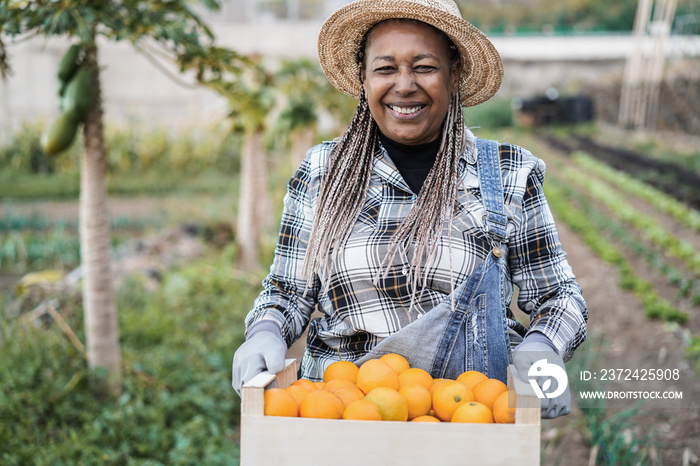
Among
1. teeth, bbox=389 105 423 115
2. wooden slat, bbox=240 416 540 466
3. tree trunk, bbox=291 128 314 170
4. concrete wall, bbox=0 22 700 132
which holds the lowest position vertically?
wooden slat, bbox=240 416 540 466

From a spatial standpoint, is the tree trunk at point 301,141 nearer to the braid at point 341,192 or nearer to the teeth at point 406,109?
the braid at point 341,192

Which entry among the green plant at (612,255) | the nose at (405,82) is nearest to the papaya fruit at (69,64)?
the nose at (405,82)

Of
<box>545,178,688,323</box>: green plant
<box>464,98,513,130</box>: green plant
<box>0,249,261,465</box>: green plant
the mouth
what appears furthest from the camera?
<box>464,98,513,130</box>: green plant

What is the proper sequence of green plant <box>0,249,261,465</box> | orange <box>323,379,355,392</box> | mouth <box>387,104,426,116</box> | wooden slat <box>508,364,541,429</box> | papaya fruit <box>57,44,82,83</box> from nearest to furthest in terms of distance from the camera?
1. wooden slat <box>508,364,541,429</box>
2. orange <box>323,379,355,392</box>
3. mouth <box>387,104,426,116</box>
4. green plant <box>0,249,261,465</box>
5. papaya fruit <box>57,44,82,83</box>

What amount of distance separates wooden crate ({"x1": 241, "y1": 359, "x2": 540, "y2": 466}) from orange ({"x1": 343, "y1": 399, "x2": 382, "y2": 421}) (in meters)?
0.06

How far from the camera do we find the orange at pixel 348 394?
1.33 metres

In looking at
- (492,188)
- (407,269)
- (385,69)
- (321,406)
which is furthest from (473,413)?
(385,69)

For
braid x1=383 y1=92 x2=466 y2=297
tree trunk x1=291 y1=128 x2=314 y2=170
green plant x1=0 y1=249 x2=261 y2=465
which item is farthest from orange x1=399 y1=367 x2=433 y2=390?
tree trunk x1=291 y1=128 x2=314 y2=170

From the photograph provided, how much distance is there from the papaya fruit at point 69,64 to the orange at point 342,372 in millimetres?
2308

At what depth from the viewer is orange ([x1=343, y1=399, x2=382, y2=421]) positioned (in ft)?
4.06

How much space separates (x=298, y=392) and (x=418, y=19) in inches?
35.5

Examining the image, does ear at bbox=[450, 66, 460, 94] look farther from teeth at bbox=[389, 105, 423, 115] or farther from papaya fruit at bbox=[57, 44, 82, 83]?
papaya fruit at bbox=[57, 44, 82, 83]

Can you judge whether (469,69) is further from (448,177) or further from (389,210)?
(389,210)

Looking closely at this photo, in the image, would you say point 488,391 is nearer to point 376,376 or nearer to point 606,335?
point 376,376
